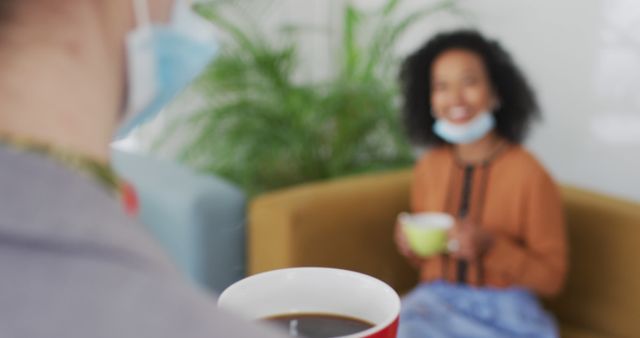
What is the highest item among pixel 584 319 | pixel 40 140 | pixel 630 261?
pixel 40 140

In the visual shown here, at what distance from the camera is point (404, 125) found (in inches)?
75.9

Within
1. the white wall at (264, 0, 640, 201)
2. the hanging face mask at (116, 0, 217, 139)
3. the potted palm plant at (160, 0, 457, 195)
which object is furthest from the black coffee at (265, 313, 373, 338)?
the potted palm plant at (160, 0, 457, 195)

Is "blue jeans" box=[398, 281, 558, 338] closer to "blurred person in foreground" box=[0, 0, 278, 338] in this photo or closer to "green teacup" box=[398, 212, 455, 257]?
"green teacup" box=[398, 212, 455, 257]

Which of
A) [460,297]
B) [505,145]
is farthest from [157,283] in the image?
[505,145]

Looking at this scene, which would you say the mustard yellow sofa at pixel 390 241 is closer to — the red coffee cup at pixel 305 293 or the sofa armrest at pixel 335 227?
the sofa armrest at pixel 335 227

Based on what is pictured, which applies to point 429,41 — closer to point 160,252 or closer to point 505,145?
point 505,145

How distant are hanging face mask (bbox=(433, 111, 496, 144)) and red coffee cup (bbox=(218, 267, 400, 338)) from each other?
3.55ft

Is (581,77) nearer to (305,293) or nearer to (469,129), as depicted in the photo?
(469,129)

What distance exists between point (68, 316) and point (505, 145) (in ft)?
4.89

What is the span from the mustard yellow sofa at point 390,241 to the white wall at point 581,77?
0.62 ft

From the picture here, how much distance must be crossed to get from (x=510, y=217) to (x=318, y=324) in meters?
1.11

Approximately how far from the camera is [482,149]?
5.65ft

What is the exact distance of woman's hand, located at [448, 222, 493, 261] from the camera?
154 centimetres

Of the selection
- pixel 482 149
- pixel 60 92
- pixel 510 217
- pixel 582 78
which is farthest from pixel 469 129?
pixel 60 92
